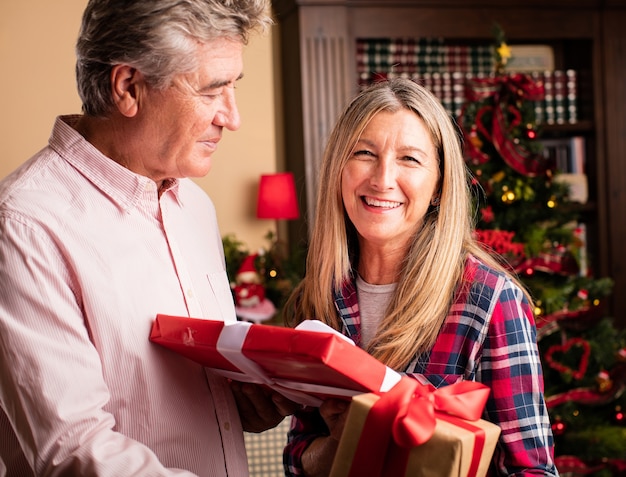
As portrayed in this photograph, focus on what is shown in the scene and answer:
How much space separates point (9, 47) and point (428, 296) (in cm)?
377

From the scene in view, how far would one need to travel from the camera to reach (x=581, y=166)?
4.96m

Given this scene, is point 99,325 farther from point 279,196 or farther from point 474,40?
point 474,40

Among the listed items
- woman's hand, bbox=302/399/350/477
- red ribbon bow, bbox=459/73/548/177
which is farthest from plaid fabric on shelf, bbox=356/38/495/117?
woman's hand, bbox=302/399/350/477

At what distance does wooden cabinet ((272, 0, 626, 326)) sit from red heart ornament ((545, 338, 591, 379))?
5.33ft

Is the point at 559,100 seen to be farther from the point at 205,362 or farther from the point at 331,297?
the point at 205,362

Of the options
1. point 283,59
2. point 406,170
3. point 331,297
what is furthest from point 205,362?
point 283,59

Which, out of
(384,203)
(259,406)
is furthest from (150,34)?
(259,406)

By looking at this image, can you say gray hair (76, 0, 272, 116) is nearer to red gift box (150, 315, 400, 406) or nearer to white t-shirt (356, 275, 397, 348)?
red gift box (150, 315, 400, 406)

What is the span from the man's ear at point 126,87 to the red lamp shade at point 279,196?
10.8ft

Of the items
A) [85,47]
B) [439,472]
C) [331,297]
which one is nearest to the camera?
[439,472]

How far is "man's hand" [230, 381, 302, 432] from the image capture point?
1.37 m

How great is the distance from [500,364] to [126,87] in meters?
0.79

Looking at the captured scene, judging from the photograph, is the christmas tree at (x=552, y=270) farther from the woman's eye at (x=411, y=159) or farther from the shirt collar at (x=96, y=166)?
the shirt collar at (x=96, y=166)

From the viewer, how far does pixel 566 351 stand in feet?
11.2
